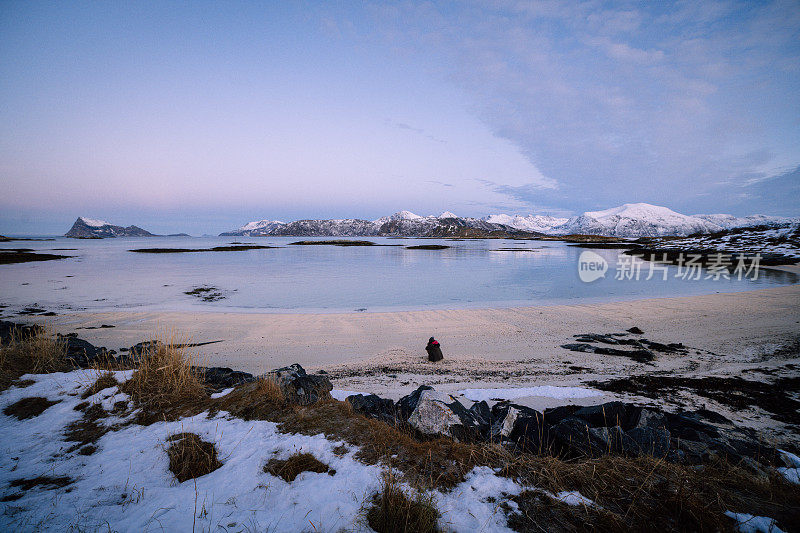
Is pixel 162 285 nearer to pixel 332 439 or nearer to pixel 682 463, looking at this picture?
pixel 332 439

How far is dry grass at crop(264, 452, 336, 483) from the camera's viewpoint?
3546 millimetres

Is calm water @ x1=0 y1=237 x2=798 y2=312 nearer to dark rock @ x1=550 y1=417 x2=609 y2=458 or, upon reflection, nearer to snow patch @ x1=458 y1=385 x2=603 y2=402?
snow patch @ x1=458 y1=385 x2=603 y2=402

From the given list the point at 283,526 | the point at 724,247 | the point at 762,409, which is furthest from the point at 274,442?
the point at 724,247

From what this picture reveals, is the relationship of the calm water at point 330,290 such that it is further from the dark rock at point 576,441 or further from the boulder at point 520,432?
the dark rock at point 576,441

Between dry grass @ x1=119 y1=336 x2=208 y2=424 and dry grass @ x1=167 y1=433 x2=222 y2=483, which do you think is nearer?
dry grass @ x1=167 y1=433 x2=222 y2=483

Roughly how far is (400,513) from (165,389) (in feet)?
15.9

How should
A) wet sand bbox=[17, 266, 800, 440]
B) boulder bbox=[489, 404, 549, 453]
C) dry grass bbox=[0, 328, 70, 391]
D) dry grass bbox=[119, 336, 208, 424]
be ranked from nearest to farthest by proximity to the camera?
boulder bbox=[489, 404, 549, 453] → dry grass bbox=[119, 336, 208, 424] → dry grass bbox=[0, 328, 70, 391] → wet sand bbox=[17, 266, 800, 440]

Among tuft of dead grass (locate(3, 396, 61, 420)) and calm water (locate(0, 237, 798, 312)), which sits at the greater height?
tuft of dead grass (locate(3, 396, 61, 420))

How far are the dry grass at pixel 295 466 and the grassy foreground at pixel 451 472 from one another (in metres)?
0.01

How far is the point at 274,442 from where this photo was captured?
4.14m

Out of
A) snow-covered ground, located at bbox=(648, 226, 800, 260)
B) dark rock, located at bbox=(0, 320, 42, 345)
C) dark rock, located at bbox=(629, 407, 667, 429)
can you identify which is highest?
snow-covered ground, located at bbox=(648, 226, 800, 260)

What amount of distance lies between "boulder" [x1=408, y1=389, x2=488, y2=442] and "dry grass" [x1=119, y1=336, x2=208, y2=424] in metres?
3.57

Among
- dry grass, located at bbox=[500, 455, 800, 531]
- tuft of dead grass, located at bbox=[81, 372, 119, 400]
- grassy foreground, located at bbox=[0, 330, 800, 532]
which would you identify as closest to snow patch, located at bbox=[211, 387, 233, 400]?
grassy foreground, located at bbox=[0, 330, 800, 532]

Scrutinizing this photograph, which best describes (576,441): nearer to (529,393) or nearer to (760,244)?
(529,393)
